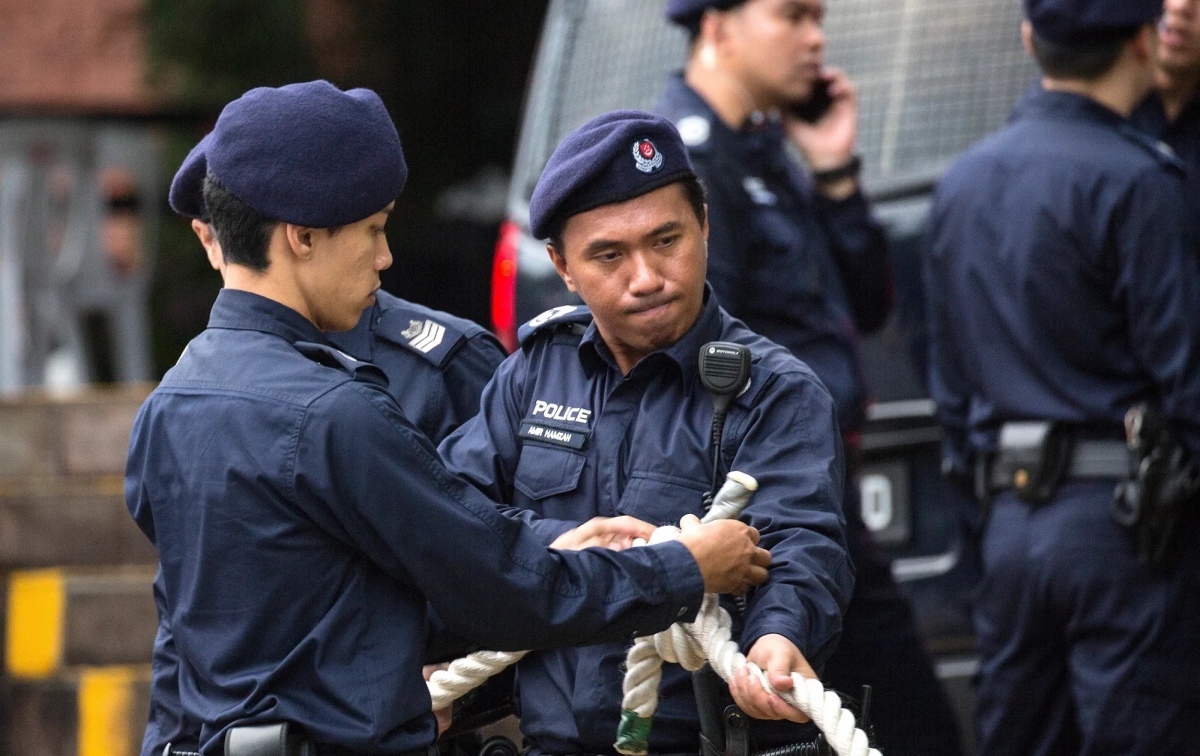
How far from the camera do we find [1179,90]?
14.6 ft

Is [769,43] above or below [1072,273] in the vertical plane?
above

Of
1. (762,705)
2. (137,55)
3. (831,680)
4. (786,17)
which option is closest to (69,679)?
(831,680)

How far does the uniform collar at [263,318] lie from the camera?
269 cm

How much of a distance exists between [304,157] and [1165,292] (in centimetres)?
199

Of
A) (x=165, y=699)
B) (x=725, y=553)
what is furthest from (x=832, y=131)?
(x=165, y=699)

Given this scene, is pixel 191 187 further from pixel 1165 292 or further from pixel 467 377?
pixel 1165 292

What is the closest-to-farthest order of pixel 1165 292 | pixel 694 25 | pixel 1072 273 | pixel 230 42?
1. pixel 1165 292
2. pixel 1072 273
3. pixel 694 25
4. pixel 230 42

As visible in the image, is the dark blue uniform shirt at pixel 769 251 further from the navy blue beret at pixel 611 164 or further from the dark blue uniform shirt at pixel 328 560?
the dark blue uniform shirt at pixel 328 560

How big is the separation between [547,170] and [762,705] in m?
0.95

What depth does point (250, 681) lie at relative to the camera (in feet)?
8.41

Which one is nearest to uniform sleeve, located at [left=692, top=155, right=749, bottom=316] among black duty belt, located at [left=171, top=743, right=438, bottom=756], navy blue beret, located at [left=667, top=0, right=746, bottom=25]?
navy blue beret, located at [left=667, top=0, right=746, bottom=25]

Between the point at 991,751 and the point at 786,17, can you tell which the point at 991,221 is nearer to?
the point at 786,17

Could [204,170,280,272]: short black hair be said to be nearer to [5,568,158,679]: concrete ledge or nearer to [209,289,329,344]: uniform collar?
[209,289,329,344]: uniform collar

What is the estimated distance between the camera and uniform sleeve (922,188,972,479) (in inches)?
169
